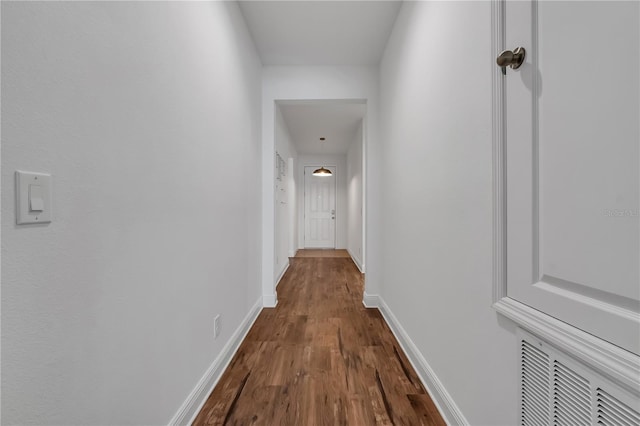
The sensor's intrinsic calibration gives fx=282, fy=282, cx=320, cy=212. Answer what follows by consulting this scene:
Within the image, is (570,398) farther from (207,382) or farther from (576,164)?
(207,382)

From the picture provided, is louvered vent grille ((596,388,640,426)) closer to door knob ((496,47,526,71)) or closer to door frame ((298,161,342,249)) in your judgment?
door knob ((496,47,526,71))

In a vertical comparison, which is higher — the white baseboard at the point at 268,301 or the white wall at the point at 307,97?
the white wall at the point at 307,97

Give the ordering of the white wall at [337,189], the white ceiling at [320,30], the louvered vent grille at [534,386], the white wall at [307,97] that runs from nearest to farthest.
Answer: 1. the louvered vent grille at [534,386]
2. the white ceiling at [320,30]
3. the white wall at [307,97]
4. the white wall at [337,189]

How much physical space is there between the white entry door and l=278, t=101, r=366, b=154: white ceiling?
992mm

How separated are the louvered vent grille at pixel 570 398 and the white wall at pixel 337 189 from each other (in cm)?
691

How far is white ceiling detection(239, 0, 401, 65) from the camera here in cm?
224

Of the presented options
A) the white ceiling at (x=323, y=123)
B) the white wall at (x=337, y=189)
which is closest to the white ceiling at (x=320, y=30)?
the white ceiling at (x=323, y=123)

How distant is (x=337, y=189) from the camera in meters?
7.69

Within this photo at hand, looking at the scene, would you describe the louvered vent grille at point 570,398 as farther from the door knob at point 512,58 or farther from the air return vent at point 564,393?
the door knob at point 512,58

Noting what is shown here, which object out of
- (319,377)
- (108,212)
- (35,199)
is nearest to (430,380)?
(319,377)

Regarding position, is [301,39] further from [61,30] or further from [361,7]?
[61,30]

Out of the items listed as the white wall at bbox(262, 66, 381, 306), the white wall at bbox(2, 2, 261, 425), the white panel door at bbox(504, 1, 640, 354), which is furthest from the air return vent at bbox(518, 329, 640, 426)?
the white wall at bbox(262, 66, 381, 306)

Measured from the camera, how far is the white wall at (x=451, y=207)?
41.3 inches

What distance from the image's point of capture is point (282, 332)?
244 cm
